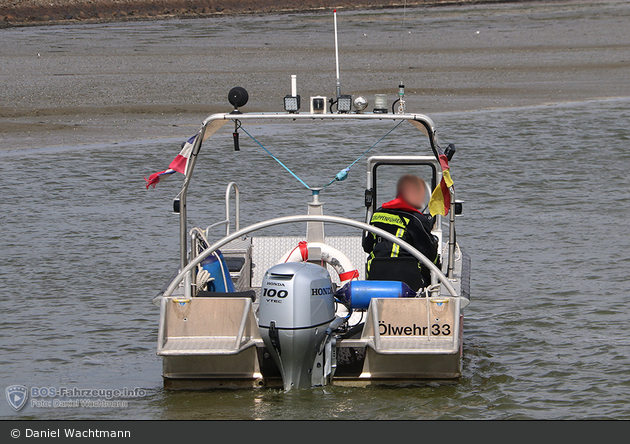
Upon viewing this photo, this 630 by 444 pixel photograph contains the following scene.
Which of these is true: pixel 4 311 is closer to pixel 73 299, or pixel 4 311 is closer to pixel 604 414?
pixel 73 299

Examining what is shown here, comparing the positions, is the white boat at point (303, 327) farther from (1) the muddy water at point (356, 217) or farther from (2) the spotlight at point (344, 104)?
(1) the muddy water at point (356, 217)

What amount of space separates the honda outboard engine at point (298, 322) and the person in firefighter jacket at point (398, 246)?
567 mm

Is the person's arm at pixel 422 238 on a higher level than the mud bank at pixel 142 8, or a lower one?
lower

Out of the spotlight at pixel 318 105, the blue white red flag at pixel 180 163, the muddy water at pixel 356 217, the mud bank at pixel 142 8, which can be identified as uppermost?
the mud bank at pixel 142 8

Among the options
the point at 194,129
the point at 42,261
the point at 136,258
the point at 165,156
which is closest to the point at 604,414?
the point at 136,258

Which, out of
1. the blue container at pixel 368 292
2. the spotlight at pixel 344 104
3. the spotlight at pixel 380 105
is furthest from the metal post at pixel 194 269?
the spotlight at pixel 380 105

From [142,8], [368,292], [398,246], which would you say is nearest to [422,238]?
[398,246]

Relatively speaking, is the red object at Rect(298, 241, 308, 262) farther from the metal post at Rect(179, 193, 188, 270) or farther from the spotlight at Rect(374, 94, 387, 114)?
the spotlight at Rect(374, 94, 387, 114)

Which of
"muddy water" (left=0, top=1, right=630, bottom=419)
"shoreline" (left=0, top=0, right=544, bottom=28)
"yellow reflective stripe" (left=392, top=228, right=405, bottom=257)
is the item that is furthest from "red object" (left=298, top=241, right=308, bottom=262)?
"shoreline" (left=0, top=0, right=544, bottom=28)

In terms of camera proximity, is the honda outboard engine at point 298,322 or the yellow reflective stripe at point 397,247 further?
the yellow reflective stripe at point 397,247

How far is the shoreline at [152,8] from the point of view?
3275 cm

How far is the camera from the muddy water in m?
5.04

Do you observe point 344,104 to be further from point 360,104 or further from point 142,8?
point 142,8

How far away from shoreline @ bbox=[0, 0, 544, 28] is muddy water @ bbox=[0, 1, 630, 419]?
67.3 ft
